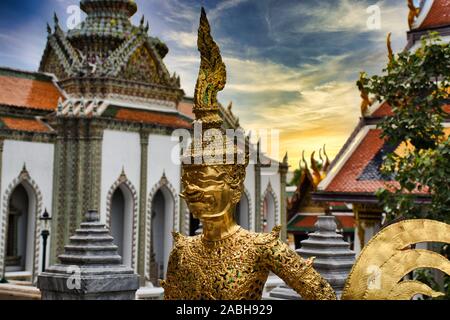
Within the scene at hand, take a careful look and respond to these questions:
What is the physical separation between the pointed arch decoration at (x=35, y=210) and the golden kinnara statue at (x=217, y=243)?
14.2 meters

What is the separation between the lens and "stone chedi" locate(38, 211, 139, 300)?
8773mm

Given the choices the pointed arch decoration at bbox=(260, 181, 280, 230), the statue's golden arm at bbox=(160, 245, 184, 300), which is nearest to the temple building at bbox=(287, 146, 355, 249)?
the pointed arch decoration at bbox=(260, 181, 280, 230)

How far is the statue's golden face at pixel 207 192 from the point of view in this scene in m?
3.13

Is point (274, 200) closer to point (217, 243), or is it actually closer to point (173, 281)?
point (173, 281)

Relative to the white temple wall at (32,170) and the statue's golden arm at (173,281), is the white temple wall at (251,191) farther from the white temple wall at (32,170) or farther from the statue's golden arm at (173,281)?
the statue's golden arm at (173,281)

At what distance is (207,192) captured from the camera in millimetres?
3127

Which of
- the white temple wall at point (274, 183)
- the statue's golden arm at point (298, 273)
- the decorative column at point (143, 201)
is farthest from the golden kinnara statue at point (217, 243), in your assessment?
the white temple wall at point (274, 183)

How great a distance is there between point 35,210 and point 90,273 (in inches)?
359

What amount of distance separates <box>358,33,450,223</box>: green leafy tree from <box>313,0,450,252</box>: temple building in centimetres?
194

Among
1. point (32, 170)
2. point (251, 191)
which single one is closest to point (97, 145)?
point (32, 170)

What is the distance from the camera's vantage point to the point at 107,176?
58.9 ft
